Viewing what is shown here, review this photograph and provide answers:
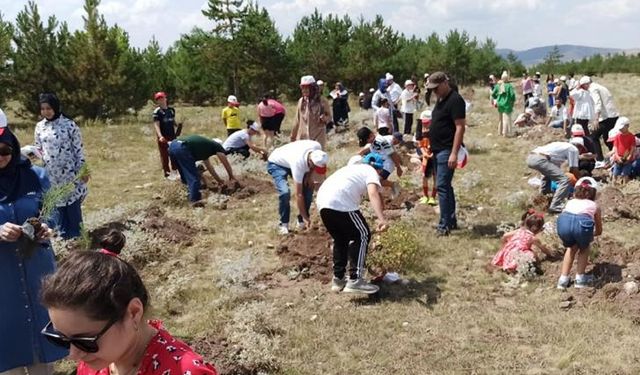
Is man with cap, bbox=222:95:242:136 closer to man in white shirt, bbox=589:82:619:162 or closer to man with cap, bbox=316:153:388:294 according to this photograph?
man in white shirt, bbox=589:82:619:162

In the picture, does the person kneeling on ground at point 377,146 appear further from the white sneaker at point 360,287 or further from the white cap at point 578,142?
the white cap at point 578,142

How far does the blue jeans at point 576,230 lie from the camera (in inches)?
212

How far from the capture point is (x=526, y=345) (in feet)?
15.2

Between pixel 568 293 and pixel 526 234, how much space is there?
0.93 metres

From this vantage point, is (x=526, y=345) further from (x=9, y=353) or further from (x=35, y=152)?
(x=35, y=152)

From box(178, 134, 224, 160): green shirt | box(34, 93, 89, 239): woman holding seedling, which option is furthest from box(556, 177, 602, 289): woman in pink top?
box(178, 134, 224, 160): green shirt

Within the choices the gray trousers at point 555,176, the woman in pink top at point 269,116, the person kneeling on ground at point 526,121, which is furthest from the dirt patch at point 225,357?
the person kneeling on ground at point 526,121

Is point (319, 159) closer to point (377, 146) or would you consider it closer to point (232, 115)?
point (377, 146)

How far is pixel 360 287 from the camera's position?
5418mm

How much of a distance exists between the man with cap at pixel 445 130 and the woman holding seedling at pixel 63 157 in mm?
3976

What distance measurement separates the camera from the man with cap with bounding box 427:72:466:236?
261 inches

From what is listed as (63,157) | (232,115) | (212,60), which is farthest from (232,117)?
(212,60)

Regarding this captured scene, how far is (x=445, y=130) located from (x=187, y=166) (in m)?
4.09

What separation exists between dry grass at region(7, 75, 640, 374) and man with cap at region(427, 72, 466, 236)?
29.2 inches
